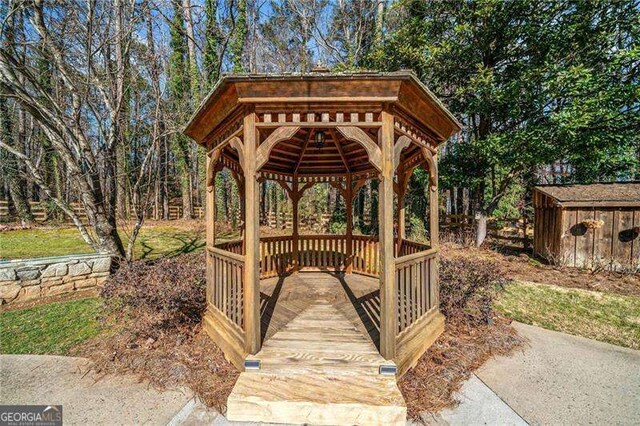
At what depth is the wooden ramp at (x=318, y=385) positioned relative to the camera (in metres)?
2.81

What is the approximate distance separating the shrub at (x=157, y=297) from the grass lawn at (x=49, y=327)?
528 millimetres

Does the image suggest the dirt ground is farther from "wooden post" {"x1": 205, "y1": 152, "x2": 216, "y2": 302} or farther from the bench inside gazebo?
"wooden post" {"x1": 205, "y1": 152, "x2": 216, "y2": 302}

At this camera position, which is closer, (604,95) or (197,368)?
(197,368)

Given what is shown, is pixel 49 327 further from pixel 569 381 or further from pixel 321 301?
pixel 569 381

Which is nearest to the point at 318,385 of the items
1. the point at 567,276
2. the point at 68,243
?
the point at 567,276

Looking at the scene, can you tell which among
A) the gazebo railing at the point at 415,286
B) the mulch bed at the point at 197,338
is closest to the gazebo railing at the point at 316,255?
the mulch bed at the point at 197,338

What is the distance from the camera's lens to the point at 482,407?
3.02 m

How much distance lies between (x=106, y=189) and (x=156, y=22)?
4544 millimetres

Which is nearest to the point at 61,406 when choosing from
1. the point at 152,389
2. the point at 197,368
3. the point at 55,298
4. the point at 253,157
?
the point at 152,389

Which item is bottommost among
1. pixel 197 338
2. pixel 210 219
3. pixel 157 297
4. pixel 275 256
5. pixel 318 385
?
pixel 197 338

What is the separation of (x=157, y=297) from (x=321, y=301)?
2.63 meters

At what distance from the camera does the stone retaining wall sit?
571 cm

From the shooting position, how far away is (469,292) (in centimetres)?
504

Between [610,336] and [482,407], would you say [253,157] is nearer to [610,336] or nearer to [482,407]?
[482,407]
